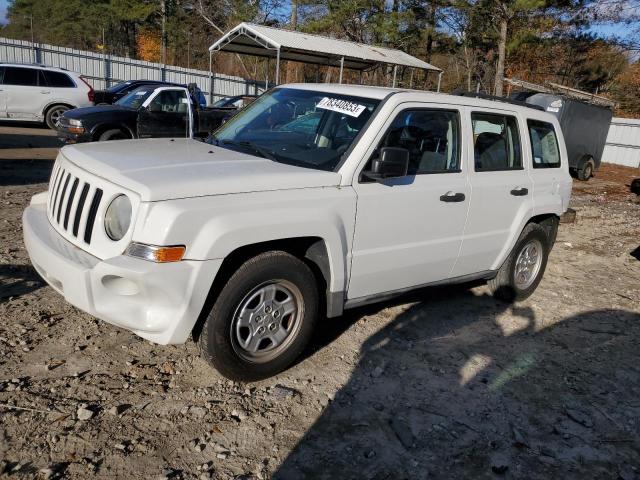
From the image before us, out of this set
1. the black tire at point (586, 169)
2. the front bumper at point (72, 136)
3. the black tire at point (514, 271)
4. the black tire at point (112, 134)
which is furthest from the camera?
the black tire at point (586, 169)

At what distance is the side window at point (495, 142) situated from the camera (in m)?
4.47

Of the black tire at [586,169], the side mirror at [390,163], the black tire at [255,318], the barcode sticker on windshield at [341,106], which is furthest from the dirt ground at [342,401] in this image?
the black tire at [586,169]

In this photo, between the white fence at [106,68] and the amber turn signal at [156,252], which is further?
the white fence at [106,68]

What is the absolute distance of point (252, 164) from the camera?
11.5ft

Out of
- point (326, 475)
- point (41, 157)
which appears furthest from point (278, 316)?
point (41, 157)

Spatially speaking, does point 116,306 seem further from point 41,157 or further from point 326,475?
point 41,157

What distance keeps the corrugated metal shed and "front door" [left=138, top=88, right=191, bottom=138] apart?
510 centimetres

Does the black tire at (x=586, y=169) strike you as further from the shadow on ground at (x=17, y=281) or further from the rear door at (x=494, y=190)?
the shadow on ground at (x=17, y=281)

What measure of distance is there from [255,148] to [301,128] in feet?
1.33

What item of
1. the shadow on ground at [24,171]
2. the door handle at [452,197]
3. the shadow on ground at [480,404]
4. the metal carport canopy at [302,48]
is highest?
the metal carport canopy at [302,48]

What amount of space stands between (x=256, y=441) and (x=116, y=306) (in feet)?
3.47

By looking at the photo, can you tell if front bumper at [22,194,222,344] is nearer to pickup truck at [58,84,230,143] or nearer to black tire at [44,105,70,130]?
pickup truck at [58,84,230,143]

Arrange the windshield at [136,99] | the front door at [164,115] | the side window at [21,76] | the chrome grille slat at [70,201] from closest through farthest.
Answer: the chrome grille slat at [70,201]
the front door at [164,115]
the windshield at [136,99]
the side window at [21,76]

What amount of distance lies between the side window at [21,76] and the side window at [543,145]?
1429cm
